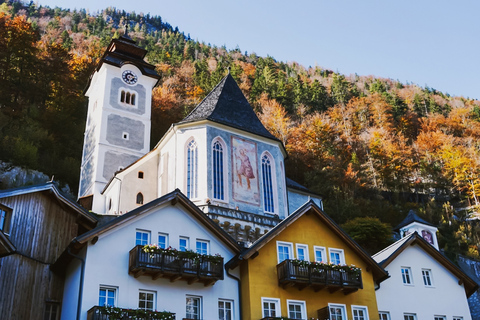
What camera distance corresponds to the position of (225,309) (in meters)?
19.3

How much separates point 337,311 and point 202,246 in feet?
19.1

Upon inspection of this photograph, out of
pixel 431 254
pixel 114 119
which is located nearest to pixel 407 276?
pixel 431 254

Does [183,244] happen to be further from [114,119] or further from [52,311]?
[114,119]

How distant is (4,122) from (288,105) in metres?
42.8

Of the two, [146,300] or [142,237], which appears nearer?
[146,300]

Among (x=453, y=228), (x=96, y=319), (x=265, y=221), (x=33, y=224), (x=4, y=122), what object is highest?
(x=4, y=122)

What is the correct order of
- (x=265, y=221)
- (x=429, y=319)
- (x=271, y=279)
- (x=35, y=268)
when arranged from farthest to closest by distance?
(x=265, y=221) → (x=429, y=319) → (x=271, y=279) → (x=35, y=268)

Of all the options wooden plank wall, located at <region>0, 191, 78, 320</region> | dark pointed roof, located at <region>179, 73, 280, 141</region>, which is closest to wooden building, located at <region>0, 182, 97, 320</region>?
wooden plank wall, located at <region>0, 191, 78, 320</region>

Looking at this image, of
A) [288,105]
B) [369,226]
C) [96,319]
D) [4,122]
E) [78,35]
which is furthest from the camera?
[78,35]

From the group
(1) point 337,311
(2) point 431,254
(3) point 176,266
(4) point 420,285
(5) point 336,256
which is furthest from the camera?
(2) point 431,254

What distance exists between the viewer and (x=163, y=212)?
19828 millimetres

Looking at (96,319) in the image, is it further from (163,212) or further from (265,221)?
(265,221)

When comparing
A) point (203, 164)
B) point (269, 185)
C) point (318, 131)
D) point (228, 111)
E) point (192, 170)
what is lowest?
point (269, 185)

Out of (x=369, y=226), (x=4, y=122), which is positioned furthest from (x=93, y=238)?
(x=4, y=122)
